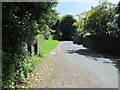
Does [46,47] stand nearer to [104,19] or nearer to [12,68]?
[104,19]

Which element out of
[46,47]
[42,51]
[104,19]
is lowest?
[42,51]

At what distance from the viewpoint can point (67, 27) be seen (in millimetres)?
41000

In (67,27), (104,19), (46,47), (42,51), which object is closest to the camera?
(42,51)

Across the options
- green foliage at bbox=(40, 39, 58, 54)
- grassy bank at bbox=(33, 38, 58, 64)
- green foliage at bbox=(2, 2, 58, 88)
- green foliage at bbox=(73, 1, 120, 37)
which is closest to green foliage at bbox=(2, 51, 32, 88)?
green foliage at bbox=(2, 2, 58, 88)

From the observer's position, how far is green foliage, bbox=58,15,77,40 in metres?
40.9

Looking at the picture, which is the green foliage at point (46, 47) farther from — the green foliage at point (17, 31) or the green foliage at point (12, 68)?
the green foliage at point (12, 68)

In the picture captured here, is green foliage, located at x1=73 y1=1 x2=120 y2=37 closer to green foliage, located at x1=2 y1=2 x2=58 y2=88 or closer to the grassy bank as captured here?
the grassy bank

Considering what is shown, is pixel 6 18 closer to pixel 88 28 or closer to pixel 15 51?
pixel 15 51

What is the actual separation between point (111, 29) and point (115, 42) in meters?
1.90

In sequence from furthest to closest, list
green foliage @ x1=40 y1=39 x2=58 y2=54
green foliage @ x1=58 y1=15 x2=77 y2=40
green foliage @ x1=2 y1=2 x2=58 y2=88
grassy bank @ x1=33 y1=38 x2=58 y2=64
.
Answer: green foliage @ x1=58 y1=15 x2=77 y2=40, green foliage @ x1=40 y1=39 x2=58 y2=54, grassy bank @ x1=33 y1=38 x2=58 y2=64, green foliage @ x1=2 y1=2 x2=58 y2=88

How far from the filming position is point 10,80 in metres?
2.98

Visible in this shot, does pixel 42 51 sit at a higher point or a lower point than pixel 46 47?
lower

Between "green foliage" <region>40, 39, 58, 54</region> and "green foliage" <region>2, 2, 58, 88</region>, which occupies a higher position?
"green foliage" <region>2, 2, 58, 88</region>

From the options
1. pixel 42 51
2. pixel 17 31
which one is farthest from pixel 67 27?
pixel 17 31
